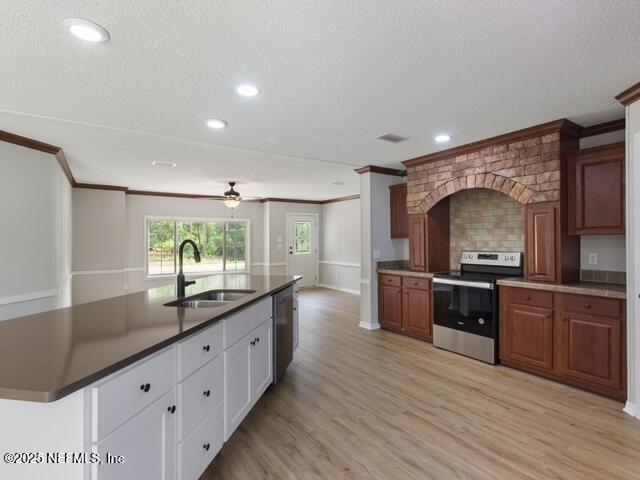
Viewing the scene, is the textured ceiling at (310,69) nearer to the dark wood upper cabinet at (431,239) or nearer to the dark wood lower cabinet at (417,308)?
the dark wood upper cabinet at (431,239)

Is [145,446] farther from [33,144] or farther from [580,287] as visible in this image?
[33,144]

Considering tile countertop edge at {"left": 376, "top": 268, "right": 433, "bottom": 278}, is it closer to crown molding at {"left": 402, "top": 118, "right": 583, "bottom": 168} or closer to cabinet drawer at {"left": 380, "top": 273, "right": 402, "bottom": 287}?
cabinet drawer at {"left": 380, "top": 273, "right": 402, "bottom": 287}

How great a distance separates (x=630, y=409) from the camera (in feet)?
8.54

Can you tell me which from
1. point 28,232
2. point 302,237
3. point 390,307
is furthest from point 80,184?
point 390,307

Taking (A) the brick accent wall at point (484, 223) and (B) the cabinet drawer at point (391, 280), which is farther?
(B) the cabinet drawer at point (391, 280)

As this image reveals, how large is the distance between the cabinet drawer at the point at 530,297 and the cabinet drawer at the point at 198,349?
3005mm

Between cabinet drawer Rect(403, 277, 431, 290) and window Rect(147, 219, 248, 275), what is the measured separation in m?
5.40

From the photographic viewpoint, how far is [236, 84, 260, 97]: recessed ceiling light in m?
2.42

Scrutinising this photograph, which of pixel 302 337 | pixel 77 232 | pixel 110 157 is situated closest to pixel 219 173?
pixel 110 157

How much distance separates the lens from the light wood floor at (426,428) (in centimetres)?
203

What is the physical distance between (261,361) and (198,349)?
1016mm

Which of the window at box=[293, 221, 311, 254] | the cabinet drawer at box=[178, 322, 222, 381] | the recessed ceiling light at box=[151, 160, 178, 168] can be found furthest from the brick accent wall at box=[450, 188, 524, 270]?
the window at box=[293, 221, 311, 254]

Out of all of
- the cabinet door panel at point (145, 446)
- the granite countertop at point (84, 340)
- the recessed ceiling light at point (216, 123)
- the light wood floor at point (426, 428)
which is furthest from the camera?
the recessed ceiling light at point (216, 123)

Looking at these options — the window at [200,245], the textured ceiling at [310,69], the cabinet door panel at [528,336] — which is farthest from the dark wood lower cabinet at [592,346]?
the window at [200,245]
